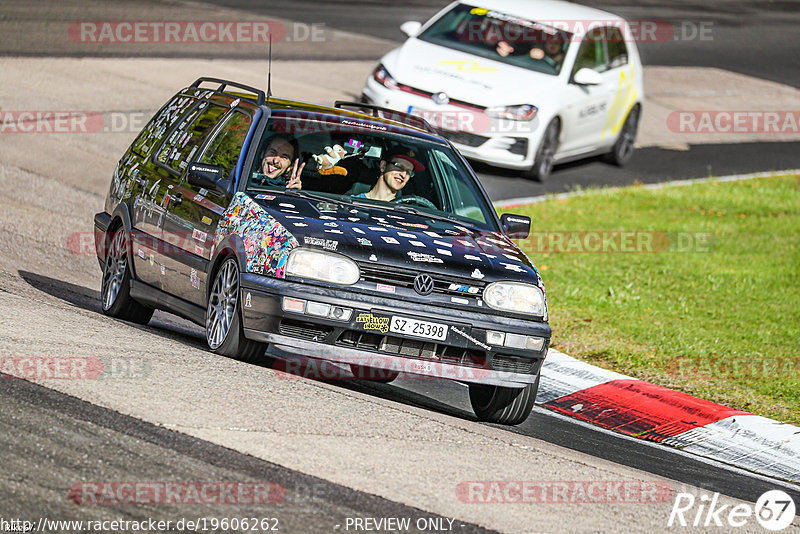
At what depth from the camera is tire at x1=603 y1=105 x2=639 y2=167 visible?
18.9 m

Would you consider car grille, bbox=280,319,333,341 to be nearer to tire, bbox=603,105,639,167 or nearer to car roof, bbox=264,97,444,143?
car roof, bbox=264,97,444,143

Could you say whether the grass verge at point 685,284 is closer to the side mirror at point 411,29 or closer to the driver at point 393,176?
the driver at point 393,176

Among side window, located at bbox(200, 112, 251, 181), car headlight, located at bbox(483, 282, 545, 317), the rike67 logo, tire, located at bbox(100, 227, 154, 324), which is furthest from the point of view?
tire, located at bbox(100, 227, 154, 324)

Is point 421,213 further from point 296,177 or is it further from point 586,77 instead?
point 586,77

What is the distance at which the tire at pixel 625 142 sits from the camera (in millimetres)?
18938

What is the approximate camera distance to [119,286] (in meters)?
9.73

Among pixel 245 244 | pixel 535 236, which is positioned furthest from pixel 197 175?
pixel 535 236

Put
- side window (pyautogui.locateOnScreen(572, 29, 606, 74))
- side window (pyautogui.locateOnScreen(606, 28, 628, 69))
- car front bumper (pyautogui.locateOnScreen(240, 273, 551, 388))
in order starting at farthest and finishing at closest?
side window (pyautogui.locateOnScreen(606, 28, 628, 69)), side window (pyautogui.locateOnScreen(572, 29, 606, 74)), car front bumper (pyautogui.locateOnScreen(240, 273, 551, 388))

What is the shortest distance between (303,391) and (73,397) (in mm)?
1314

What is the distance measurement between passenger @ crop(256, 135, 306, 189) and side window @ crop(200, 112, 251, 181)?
0.19 meters

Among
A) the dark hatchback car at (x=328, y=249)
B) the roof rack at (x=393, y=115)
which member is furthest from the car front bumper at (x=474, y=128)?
the dark hatchback car at (x=328, y=249)

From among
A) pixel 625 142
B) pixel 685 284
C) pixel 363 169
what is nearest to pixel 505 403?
pixel 363 169

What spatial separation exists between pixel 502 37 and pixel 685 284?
497cm

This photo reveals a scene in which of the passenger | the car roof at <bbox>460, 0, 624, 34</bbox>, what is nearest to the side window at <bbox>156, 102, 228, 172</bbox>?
the passenger
